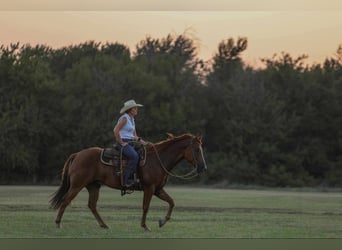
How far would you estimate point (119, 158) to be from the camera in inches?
603

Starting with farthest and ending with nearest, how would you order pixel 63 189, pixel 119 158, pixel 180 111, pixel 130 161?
pixel 180 111
pixel 63 189
pixel 119 158
pixel 130 161

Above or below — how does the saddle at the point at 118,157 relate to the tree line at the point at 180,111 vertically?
below

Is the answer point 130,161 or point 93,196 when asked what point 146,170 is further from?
point 93,196

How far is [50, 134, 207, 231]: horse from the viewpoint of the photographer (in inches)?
599

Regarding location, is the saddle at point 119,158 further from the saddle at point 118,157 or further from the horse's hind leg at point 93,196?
the horse's hind leg at point 93,196

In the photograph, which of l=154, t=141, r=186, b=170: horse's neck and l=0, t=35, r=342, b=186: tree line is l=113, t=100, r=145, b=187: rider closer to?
l=154, t=141, r=186, b=170: horse's neck

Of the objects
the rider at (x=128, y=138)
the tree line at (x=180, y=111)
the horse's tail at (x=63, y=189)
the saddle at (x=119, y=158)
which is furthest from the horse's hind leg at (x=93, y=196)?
the tree line at (x=180, y=111)

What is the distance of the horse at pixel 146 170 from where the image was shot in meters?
15.2

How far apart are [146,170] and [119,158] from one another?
0.64m

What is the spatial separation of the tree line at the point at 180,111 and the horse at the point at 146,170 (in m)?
36.7

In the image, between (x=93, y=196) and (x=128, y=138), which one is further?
(x=93, y=196)

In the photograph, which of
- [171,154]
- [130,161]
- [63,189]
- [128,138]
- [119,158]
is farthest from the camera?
[63,189]

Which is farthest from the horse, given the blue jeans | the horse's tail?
the blue jeans

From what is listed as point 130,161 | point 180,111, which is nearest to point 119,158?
point 130,161
